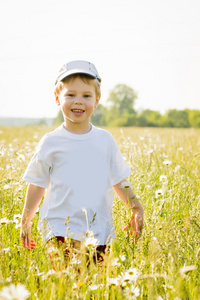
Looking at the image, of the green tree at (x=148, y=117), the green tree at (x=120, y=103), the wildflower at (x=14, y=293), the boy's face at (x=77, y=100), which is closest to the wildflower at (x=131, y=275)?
the wildflower at (x=14, y=293)

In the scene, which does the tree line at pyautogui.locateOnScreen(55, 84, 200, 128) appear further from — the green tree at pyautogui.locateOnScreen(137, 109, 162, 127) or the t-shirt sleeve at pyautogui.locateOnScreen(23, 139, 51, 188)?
the t-shirt sleeve at pyautogui.locateOnScreen(23, 139, 51, 188)

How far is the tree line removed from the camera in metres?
62.7

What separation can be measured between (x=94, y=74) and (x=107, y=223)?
891 millimetres

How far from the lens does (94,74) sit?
2.27m

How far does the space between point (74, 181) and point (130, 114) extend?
64.3 m

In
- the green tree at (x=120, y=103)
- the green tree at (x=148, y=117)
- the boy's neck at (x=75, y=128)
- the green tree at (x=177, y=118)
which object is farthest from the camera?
the green tree at (x=120, y=103)

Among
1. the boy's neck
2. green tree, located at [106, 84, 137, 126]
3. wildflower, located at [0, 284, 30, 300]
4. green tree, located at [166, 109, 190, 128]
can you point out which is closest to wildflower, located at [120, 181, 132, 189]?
the boy's neck

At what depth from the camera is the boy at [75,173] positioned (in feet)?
6.98

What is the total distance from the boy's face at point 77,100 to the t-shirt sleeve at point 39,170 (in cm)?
25

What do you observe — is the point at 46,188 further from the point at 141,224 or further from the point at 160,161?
the point at 160,161

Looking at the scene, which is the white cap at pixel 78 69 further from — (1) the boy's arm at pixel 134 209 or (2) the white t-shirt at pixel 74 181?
(1) the boy's arm at pixel 134 209

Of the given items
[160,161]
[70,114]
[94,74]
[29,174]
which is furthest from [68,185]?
[160,161]

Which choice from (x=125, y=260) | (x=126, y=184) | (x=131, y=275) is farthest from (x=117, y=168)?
(x=131, y=275)

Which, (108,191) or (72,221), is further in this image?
(108,191)
